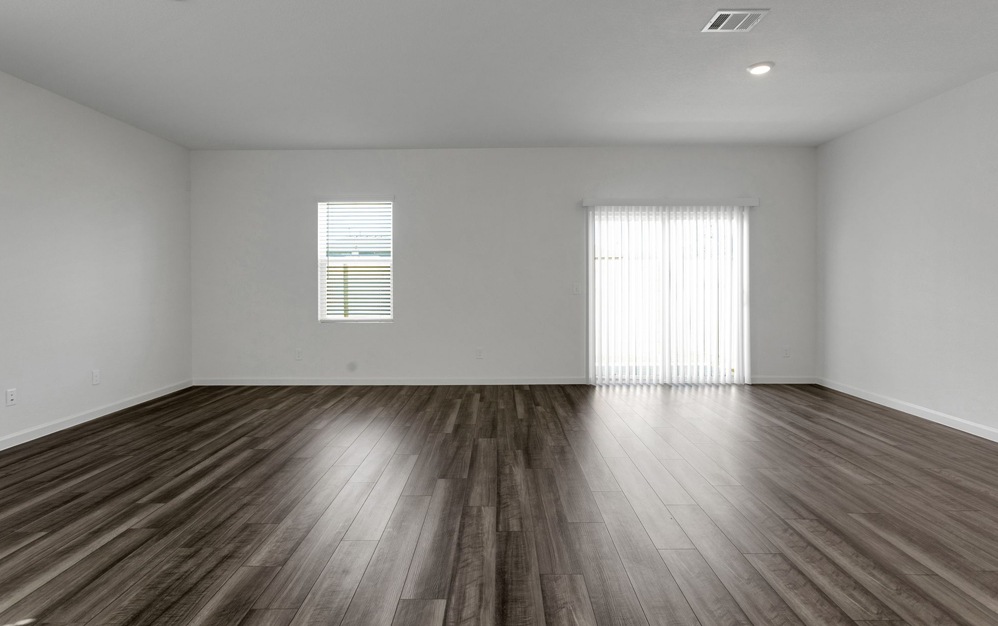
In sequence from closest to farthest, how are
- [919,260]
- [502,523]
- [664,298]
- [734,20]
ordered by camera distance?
[502,523] < [734,20] < [919,260] < [664,298]

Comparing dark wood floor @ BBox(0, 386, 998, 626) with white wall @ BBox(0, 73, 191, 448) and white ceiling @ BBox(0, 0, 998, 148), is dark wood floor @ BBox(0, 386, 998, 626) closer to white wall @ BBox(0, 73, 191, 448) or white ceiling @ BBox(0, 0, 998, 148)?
white wall @ BBox(0, 73, 191, 448)

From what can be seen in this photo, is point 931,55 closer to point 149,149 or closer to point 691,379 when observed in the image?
point 691,379

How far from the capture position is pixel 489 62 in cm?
399

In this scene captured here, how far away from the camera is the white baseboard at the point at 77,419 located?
4085mm

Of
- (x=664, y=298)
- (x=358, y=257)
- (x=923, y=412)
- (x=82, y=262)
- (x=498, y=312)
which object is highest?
(x=358, y=257)

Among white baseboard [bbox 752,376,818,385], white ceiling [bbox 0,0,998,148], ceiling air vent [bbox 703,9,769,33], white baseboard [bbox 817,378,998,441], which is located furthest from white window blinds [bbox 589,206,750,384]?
ceiling air vent [bbox 703,9,769,33]

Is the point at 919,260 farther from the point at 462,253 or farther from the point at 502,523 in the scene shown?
the point at 502,523

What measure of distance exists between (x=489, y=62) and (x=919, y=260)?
438cm

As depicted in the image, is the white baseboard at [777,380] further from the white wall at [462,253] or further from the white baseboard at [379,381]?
the white baseboard at [379,381]

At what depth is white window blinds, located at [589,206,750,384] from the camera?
650 cm

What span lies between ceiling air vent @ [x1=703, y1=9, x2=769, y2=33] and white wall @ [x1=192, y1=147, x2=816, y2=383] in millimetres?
3007

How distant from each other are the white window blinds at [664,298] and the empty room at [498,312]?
39 mm

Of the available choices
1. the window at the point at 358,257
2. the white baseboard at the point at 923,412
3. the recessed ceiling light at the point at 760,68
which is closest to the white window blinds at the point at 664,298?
the white baseboard at the point at 923,412

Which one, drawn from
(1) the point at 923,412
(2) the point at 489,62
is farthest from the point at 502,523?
(1) the point at 923,412
